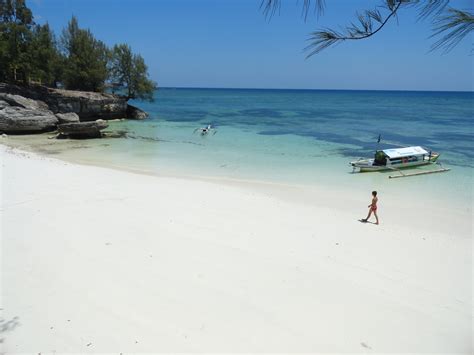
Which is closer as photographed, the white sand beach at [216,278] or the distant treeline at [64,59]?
the white sand beach at [216,278]

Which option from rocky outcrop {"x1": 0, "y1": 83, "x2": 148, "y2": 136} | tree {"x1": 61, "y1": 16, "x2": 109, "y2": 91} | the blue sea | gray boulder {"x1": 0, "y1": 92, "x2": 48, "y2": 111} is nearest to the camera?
the blue sea

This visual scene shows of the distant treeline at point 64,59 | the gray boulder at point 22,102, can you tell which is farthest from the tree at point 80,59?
the gray boulder at point 22,102

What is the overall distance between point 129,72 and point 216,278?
4290 cm

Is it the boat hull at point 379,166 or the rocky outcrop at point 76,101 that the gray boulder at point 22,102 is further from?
the boat hull at point 379,166

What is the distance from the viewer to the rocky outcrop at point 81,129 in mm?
25578

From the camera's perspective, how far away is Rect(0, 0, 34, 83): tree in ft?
101

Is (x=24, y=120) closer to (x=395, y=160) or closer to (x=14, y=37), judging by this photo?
(x=14, y=37)

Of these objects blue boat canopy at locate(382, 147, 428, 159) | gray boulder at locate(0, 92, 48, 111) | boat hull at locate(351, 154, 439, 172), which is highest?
gray boulder at locate(0, 92, 48, 111)

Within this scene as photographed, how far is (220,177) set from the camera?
1644cm

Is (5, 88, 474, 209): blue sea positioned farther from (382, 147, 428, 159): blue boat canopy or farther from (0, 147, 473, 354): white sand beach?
(0, 147, 473, 354): white sand beach

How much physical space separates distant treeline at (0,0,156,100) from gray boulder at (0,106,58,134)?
295 inches

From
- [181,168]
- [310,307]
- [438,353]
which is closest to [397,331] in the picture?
[438,353]

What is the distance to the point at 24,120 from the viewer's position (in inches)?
1046

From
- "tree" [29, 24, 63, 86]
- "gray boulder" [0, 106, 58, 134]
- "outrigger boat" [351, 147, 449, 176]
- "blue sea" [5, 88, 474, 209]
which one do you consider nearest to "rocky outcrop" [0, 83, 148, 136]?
"gray boulder" [0, 106, 58, 134]
